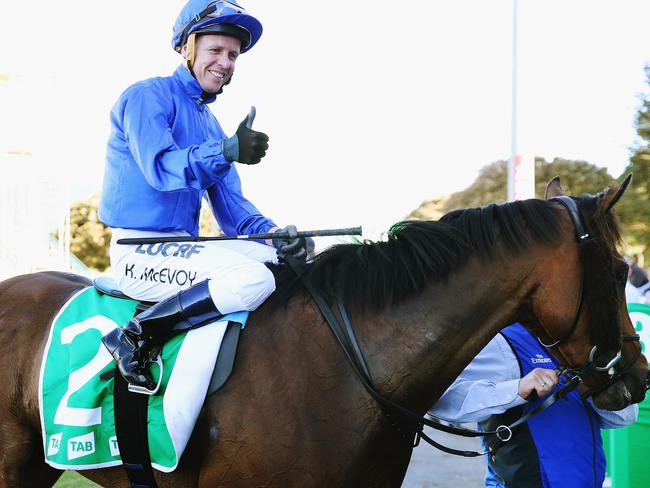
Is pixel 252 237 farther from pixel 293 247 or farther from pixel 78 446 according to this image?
pixel 78 446

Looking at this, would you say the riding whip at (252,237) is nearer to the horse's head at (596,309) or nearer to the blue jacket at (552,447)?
the horse's head at (596,309)

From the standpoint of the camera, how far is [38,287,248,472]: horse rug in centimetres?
246

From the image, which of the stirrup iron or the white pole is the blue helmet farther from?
the white pole

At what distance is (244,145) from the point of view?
2.48m

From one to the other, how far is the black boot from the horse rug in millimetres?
40

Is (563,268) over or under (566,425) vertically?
over

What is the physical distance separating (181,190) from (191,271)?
1.20 feet

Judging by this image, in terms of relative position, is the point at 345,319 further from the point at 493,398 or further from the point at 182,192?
the point at 182,192

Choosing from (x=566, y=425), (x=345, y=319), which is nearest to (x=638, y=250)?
(x=566, y=425)

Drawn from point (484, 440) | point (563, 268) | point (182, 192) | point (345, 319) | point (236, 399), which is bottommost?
point (484, 440)

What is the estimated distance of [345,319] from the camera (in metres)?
2.57

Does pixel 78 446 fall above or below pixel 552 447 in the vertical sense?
above

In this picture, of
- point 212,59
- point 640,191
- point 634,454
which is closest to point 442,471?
point 634,454

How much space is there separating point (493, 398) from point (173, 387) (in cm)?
126
